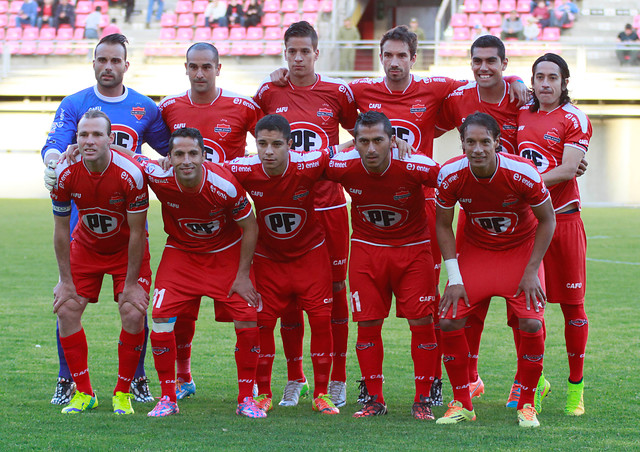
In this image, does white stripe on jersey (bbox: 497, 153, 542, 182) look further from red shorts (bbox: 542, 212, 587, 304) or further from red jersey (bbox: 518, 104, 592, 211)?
red shorts (bbox: 542, 212, 587, 304)

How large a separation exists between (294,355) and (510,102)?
90.3 inches

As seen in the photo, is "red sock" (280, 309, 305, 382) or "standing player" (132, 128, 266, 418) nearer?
"standing player" (132, 128, 266, 418)

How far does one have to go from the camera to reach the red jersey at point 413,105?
6.24 metres

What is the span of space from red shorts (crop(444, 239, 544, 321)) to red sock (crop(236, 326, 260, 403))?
4.02 ft

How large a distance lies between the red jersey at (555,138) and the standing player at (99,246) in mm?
2512

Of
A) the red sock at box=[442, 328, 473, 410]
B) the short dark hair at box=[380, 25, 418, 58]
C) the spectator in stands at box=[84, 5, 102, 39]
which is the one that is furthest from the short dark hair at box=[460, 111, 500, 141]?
the spectator in stands at box=[84, 5, 102, 39]

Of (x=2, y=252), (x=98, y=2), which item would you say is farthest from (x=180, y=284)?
(x=98, y=2)

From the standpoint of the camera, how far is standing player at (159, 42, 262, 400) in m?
6.09

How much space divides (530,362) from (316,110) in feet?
7.51

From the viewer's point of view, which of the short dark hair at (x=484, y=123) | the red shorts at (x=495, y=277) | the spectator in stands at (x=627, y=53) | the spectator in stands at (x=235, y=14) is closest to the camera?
the short dark hair at (x=484, y=123)

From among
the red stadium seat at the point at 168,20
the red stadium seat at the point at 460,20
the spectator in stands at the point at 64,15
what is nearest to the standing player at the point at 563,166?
the red stadium seat at the point at 460,20

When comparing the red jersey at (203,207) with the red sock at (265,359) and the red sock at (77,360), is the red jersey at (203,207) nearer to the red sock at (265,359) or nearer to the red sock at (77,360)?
the red sock at (265,359)

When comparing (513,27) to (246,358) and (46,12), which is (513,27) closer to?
(46,12)

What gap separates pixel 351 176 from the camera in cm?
568
